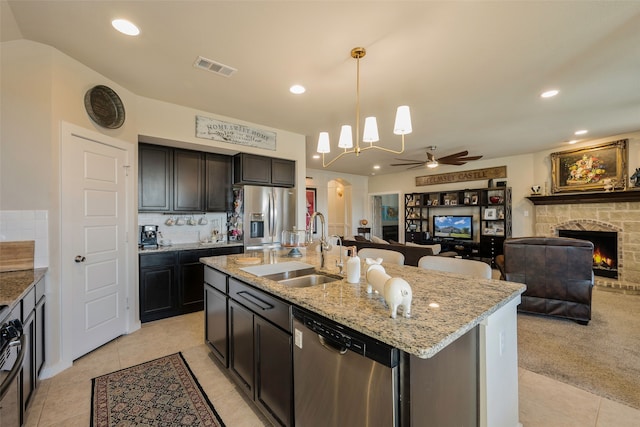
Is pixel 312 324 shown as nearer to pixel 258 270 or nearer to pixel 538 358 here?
pixel 258 270

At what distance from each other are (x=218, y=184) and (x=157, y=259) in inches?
54.4

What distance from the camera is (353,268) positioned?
1.65 meters

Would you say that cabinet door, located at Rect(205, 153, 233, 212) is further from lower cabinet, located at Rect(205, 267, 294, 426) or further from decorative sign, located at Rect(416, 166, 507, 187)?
decorative sign, located at Rect(416, 166, 507, 187)

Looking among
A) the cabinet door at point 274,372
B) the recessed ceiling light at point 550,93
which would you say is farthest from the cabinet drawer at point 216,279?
the recessed ceiling light at point 550,93

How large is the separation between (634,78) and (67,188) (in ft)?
18.0

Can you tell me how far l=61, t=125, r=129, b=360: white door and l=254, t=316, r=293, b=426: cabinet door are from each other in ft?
6.28

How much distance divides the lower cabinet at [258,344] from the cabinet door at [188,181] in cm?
193

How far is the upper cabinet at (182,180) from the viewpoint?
354cm

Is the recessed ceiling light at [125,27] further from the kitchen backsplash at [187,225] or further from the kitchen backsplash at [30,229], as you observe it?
the kitchen backsplash at [187,225]

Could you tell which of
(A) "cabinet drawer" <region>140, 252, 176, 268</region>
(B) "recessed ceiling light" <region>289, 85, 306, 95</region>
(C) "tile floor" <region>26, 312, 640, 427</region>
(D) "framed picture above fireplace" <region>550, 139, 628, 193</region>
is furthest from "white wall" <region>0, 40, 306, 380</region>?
(D) "framed picture above fireplace" <region>550, 139, 628, 193</region>

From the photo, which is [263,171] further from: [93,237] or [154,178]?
[93,237]

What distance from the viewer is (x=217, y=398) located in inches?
77.1

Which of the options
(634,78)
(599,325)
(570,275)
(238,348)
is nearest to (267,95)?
(238,348)

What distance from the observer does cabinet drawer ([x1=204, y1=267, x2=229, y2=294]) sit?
7.04ft
